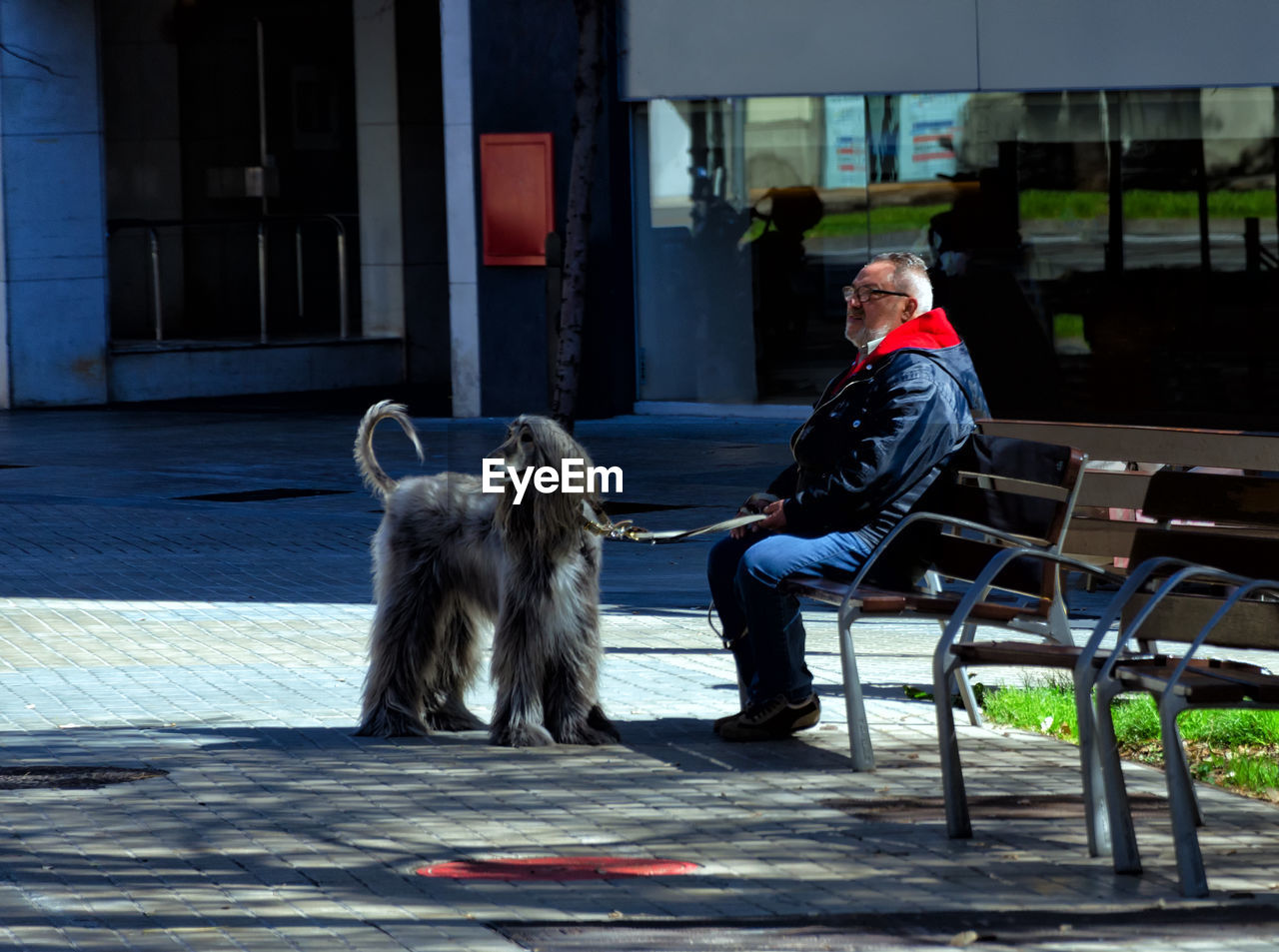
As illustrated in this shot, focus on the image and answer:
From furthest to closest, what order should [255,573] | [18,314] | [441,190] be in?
[441,190] → [18,314] → [255,573]

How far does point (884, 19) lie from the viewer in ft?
63.2

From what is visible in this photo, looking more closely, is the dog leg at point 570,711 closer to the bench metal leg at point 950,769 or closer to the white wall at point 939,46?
the bench metal leg at point 950,769

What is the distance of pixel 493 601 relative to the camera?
7422 millimetres

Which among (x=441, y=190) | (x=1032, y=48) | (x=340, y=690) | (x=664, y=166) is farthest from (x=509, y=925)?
(x=441, y=190)

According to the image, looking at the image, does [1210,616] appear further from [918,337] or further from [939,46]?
[939,46]

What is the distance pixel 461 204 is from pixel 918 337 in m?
14.4

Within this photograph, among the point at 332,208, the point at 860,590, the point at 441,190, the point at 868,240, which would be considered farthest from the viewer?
the point at 332,208

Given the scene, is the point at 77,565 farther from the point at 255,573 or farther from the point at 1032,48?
the point at 1032,48

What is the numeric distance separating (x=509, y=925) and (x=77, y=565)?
761 centimetres

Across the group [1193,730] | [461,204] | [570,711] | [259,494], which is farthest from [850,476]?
[461,204]

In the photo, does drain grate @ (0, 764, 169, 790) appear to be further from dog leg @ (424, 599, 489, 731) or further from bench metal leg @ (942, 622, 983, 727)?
bench metal leg @ (942, 622, 983, 727)

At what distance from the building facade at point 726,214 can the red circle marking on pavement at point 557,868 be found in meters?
11.6

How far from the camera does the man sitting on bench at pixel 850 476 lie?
23.3ft

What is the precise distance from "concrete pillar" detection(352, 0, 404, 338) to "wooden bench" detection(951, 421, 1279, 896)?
63.5 ft
